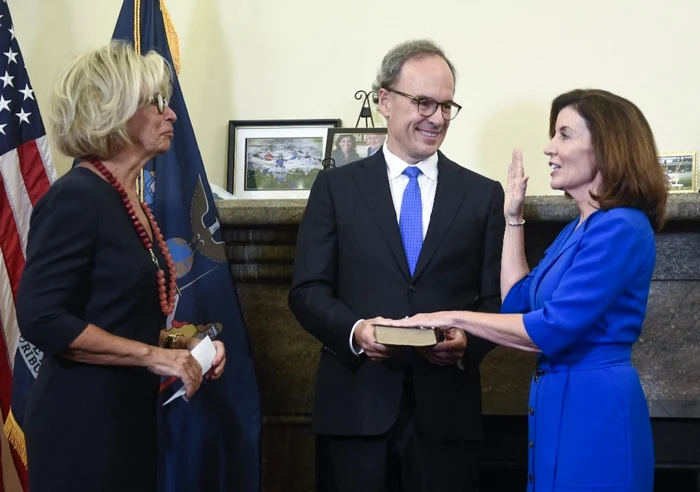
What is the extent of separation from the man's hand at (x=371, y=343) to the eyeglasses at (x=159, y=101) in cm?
72

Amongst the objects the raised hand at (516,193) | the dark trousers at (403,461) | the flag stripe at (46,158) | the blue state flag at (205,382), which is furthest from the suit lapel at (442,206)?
the flag stripe at (46,158)

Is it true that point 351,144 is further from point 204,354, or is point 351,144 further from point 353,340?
point 204,354

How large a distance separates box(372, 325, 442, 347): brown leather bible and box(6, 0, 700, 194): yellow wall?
150 cm

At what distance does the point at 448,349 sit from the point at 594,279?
428mm

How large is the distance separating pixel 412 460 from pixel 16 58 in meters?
2.03

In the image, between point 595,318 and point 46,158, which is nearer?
point 595,318

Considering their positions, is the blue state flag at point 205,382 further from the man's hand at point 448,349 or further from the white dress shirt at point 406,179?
the man's hand at point 448,349

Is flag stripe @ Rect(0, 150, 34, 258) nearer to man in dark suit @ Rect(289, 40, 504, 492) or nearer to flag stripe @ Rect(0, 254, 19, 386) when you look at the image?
flag stripe @ Rect(0, 254, 19, 386)

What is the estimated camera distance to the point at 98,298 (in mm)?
1753

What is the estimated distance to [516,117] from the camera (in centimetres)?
326

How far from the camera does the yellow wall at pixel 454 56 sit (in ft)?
10.5

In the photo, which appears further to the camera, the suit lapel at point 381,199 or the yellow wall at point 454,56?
the yellow wall at point 454,56

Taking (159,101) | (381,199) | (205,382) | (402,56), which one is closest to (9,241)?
(205,382)

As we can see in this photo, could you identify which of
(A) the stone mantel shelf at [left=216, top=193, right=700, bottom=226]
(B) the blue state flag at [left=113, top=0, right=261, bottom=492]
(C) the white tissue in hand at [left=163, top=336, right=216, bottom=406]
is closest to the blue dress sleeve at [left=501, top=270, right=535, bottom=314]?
(A) the stone mantel shelf at [left=216, top=193, right=700, bottom=226]
